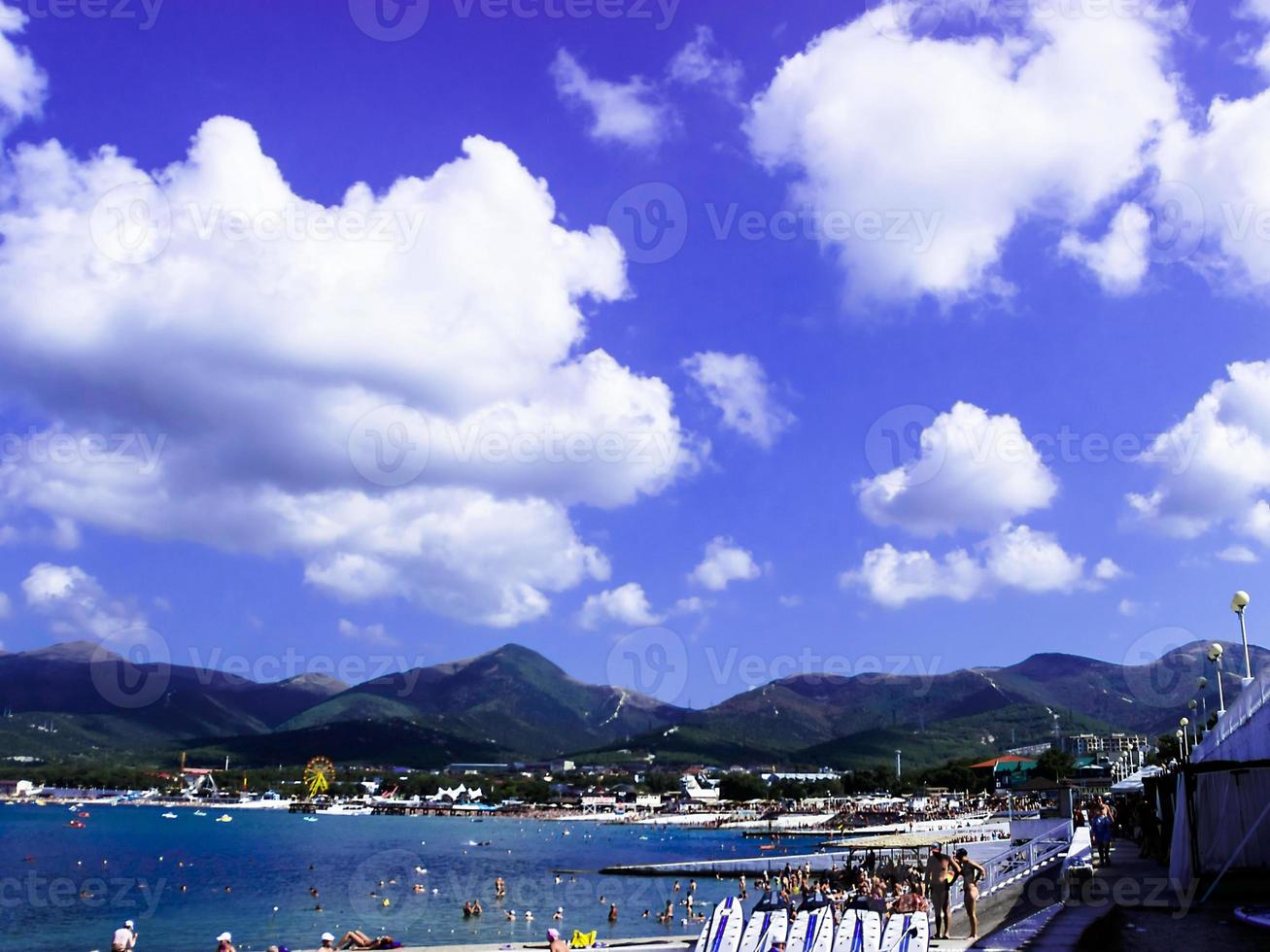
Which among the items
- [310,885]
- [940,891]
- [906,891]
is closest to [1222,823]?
[940,891]

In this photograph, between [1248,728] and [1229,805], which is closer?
[1248,728]

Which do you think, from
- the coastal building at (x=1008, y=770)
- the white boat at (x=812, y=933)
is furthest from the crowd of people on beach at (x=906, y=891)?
the coastal building at (x=1008, y=770)

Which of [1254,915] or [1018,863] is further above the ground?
[1254,915]

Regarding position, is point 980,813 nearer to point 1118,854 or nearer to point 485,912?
point 485,912

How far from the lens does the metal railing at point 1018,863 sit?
2098 centimetres

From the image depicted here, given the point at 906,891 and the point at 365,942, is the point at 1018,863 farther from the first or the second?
the point at 365,942

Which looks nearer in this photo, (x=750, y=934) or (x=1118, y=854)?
(x=750, y=934)

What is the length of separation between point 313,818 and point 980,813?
128 m

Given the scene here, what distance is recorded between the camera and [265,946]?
41188 mm

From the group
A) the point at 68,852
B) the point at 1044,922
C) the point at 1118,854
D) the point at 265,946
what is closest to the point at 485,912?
the point at 265,946

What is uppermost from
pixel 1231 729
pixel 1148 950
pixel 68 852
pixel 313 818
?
pixel 1231 729

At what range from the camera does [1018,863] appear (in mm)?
25734

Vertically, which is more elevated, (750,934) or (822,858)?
(750,934)

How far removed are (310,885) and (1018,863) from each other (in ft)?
182
